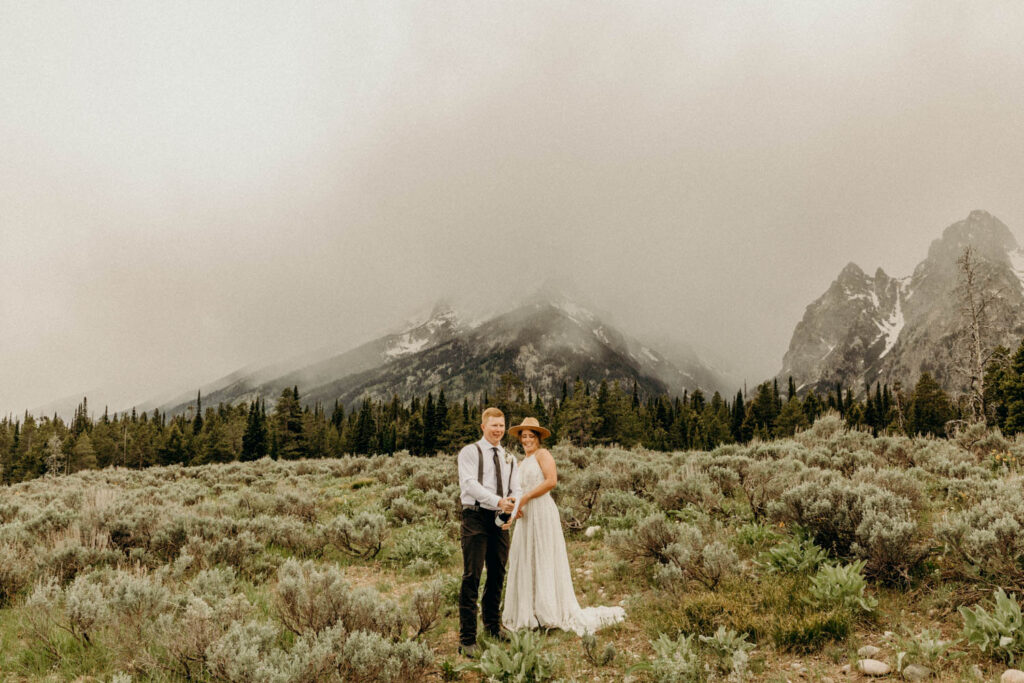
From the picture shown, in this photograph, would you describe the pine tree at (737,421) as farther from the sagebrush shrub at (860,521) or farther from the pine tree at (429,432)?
the sagebrush shrub at (860,521)

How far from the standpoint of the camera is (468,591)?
569cm

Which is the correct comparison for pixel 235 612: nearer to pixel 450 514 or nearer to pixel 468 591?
pixel 468 591

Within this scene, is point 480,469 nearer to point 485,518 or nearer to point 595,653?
point 485,518

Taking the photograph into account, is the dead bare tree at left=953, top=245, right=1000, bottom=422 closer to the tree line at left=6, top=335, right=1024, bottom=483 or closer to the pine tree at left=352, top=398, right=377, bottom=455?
the tree line at left=6, top=335, right=1024, bottom=483

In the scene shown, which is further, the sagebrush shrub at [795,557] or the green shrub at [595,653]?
the sagebrush shrub at [795,557]

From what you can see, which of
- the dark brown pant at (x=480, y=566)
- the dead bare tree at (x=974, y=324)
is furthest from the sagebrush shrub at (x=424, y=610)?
the dead bare tree at (x=974, y=324)

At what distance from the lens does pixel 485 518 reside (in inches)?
235

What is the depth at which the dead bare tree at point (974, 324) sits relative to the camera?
2331 centimetres

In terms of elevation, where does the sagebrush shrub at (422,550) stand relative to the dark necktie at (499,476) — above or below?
below

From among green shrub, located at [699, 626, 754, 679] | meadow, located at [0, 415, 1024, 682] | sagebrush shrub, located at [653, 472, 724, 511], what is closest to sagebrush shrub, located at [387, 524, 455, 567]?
meadow, located at [0, 415, 1024, 682]

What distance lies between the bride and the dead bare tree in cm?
2544

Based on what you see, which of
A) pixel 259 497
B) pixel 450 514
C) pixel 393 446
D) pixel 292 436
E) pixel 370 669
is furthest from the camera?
pixel 393 446

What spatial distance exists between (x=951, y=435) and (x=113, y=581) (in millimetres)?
24262

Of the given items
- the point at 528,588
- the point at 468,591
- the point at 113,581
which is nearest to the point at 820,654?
the point at 528,588
